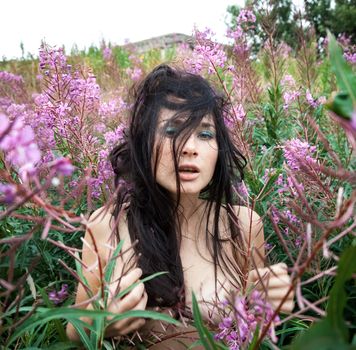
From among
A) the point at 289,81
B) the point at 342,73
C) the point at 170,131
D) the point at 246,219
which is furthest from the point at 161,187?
the point at 289,81

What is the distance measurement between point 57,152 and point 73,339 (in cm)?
106

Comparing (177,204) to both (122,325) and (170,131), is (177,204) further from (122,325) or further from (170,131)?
(122,325)

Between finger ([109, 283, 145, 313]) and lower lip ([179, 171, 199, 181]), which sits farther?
lower lip ([179, 171, 199, 181])

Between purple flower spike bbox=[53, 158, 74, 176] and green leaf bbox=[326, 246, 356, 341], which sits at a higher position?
purple flower spike bbox=[53, 158, 74, 176]

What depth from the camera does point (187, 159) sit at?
Answer: 140 centimetres

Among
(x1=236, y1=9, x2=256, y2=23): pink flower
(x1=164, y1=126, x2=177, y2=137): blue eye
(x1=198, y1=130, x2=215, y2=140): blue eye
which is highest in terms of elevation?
(x1=236, y1=9, x2=256, y2=23): pink flower

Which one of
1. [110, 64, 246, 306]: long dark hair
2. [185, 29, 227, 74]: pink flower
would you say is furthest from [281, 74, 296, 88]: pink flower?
[110, 64, 246, 306]: long dark hair

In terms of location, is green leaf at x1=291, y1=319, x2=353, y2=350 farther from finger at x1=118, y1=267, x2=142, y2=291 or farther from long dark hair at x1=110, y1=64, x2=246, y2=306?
long dark hair at x1=110, y1=64, x2=246, y2=306

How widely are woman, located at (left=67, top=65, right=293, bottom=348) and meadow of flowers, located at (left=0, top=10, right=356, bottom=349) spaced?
0.11 meters

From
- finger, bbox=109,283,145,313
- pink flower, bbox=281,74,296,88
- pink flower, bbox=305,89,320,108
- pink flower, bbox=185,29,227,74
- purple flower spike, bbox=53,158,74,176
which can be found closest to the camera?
purple flower spike, bbox=53,158,74,176

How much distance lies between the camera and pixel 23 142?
50 cm

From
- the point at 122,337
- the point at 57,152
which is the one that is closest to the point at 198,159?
the point at 122,337

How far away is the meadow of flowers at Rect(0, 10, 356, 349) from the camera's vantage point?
21.4 inches

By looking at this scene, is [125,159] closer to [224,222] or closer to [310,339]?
[224,222]
